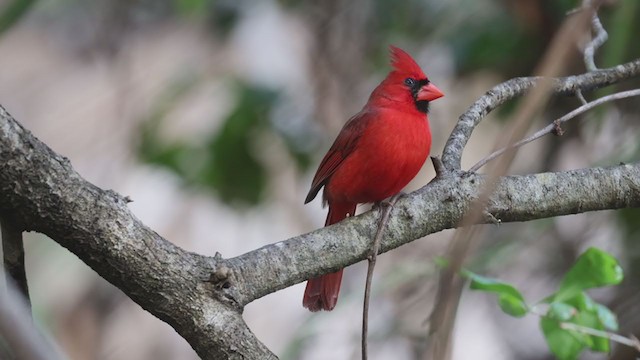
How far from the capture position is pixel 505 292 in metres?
1.78

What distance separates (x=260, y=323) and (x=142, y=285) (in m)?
3.42

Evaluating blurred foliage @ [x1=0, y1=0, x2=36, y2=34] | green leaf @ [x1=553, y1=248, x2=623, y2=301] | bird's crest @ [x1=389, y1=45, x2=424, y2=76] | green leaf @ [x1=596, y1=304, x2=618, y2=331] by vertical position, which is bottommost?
green leaf @ [x1=596, y1=304, x2=618, y2=331]

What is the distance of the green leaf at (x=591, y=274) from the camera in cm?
177

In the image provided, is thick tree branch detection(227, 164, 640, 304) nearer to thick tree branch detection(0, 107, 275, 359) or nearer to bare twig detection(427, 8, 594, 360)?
thick tree branch detection(0, 107, 275, 359)

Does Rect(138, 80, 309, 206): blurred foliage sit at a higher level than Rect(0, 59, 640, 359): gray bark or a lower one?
higher

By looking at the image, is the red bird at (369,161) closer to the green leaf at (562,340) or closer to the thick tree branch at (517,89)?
the thick tree branch at (517,89)

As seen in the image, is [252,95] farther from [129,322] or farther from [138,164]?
[129,322]

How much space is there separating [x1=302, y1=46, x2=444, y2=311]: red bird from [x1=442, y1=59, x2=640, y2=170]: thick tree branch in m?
0.41

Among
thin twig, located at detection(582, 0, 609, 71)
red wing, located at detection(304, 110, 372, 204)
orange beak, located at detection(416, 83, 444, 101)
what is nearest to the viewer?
thin twig, located at detection(582, 0, 609, 71)

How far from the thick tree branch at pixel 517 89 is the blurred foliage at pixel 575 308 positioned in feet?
0.99

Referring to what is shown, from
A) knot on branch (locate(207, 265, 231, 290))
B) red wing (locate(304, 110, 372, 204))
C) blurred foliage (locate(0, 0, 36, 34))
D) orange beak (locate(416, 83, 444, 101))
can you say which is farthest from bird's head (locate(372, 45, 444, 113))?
knot on branch (locate(207, 265, 231, 290))

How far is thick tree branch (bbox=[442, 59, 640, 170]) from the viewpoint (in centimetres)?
189

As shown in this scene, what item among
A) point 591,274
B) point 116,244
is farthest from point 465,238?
point 591,274

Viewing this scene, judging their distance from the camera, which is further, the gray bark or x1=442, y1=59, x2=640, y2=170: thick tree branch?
x1=442, y1=59, x2=640, y2=170: thick tree branch
